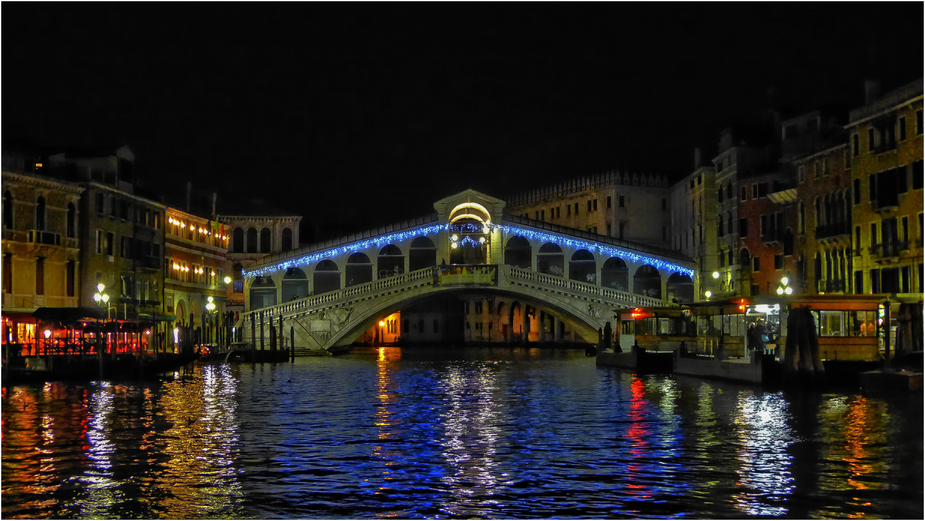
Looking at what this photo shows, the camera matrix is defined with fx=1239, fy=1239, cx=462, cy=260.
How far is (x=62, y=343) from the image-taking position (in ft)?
134

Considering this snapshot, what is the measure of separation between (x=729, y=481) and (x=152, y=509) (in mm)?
5939

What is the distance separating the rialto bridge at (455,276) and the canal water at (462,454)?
22014 millimetres

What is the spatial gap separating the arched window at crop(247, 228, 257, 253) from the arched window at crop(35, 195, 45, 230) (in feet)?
79.1

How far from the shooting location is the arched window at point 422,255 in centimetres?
6133

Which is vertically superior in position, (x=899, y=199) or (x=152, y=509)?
(x=899, y=199)

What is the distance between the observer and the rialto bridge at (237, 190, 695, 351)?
50.8m

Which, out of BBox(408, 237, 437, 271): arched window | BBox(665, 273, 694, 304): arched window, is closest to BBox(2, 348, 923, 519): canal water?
BBox(665, 273, 694, 304): arched window

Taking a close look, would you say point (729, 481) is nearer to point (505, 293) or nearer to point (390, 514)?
point (390, 514)

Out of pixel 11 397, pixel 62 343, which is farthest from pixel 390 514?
pixel 62 343

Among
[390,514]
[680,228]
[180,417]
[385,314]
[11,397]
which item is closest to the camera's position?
[390,514]

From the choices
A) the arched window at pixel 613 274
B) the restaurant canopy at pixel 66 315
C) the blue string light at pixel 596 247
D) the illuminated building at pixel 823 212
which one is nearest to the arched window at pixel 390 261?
the blue string light at pixel 596 247

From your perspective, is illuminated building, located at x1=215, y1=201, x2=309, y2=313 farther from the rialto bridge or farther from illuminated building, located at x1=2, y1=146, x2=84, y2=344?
illuminated building, located at x1=2, y1=146, x2=84, y2=344

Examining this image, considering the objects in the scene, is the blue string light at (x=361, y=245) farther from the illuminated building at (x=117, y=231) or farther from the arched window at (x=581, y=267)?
the arched window at (x=581, y=267)

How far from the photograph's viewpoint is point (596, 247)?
5497 centimetres
